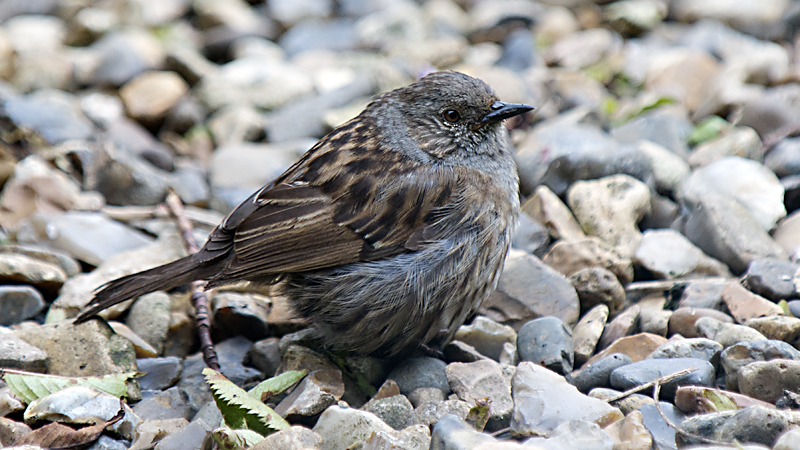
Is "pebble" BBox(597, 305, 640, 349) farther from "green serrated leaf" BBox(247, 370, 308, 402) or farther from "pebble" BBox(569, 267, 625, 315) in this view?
"green serrated leaf" BBox(247, 370, 308, 402)

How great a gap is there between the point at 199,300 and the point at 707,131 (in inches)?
145

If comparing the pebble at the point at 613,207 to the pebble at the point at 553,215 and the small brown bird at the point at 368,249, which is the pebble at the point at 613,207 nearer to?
the pebble at the point at 553,215

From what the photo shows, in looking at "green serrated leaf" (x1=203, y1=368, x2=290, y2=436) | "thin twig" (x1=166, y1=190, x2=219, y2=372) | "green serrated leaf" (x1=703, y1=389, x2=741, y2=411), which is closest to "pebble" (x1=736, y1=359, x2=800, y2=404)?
"green serrated leaf" (x1=703, y1=389, x2=741, y2=411)

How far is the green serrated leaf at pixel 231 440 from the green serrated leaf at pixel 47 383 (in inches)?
29.6

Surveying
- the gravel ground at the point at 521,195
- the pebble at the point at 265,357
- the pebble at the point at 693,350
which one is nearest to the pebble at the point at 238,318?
the gravel ground at the point at 521,195

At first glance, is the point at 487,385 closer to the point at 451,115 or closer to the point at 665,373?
the point at 665,373

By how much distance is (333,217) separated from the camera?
137 inches

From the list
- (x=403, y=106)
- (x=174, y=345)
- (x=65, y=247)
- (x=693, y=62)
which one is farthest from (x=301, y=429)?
(x=693, y=62)

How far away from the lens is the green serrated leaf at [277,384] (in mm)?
3195

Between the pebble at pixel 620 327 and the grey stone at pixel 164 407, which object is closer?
the grey stone at pixel 164 407

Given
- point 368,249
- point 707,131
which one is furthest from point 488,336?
point 707,131

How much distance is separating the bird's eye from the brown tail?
4.69 ft

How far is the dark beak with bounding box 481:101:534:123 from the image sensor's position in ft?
12.5

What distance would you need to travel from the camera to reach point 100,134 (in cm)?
564
